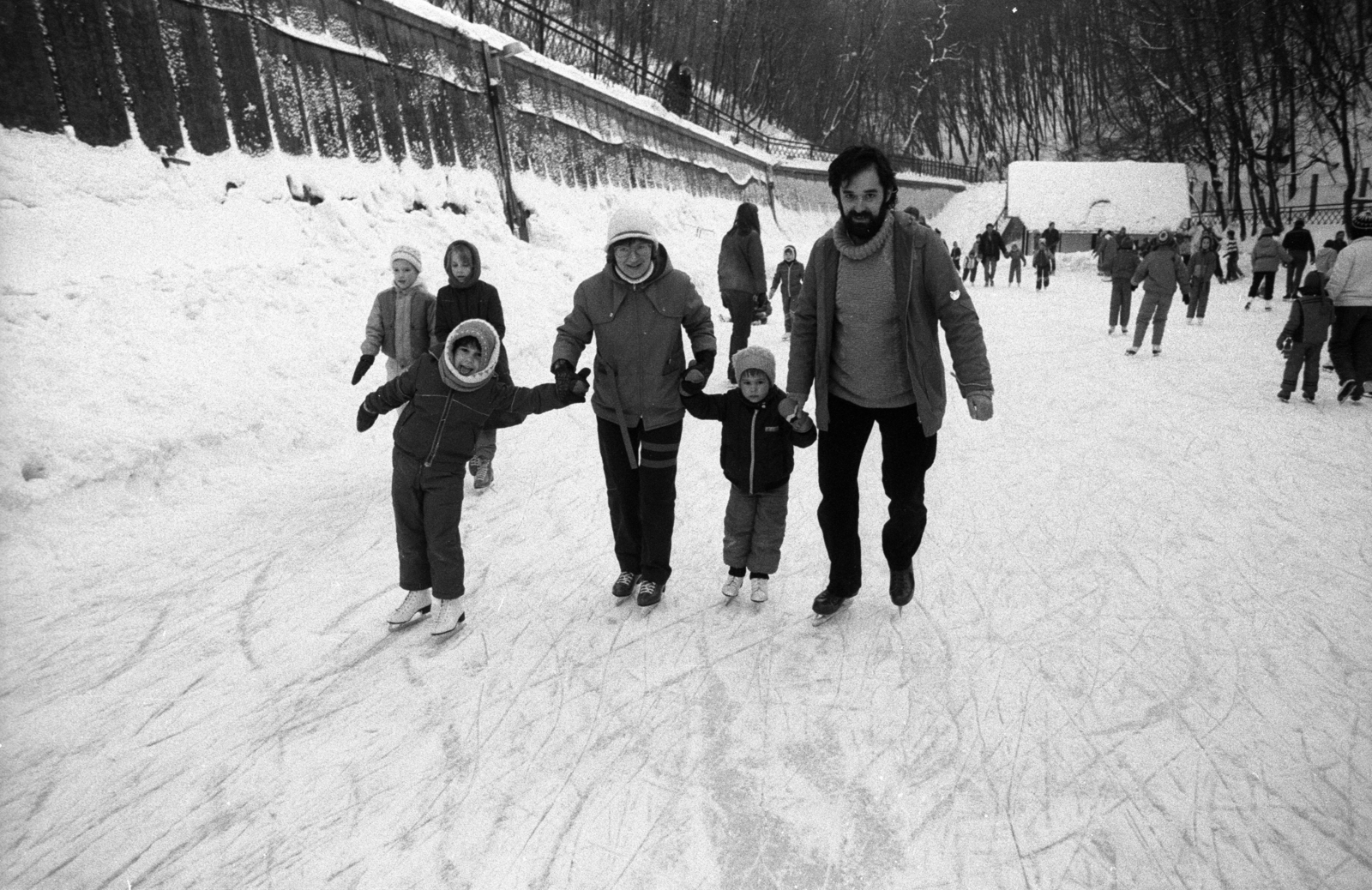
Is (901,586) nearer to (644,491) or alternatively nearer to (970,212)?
(644,491)

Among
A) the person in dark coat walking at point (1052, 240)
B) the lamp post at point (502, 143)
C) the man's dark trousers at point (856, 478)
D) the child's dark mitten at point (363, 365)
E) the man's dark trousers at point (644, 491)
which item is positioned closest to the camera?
the man's dark trousers at point (856, 478)

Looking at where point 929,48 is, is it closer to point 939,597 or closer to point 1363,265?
point 1363,265

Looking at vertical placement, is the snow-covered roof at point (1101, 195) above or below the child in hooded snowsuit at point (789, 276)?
above

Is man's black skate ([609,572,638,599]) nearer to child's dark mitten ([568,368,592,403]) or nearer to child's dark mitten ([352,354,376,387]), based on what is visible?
child's dark mitten ([568,368,592,403])

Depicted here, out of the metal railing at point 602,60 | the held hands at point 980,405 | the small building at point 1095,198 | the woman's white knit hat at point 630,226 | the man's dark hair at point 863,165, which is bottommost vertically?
the held hands at point 980,405

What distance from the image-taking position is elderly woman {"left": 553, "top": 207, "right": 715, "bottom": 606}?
10.0 feet

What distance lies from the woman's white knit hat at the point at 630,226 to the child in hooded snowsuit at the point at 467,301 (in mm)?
1931

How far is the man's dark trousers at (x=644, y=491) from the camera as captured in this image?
321 centimetres

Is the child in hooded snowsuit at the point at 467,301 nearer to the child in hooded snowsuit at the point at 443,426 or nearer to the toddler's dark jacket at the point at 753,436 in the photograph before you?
the child in hooded snowsuit at the point at 443,426

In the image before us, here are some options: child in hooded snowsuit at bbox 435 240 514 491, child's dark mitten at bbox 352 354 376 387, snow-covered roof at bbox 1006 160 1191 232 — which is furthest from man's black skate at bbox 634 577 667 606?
snow-covered roof at bbox 1006 160 1191 232

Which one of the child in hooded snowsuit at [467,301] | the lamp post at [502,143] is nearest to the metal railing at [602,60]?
the lamp post at [502,143]

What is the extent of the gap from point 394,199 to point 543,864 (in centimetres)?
843

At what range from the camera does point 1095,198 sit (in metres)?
29.3

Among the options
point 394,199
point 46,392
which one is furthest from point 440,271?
point 46,392
